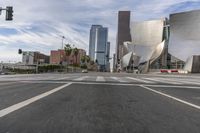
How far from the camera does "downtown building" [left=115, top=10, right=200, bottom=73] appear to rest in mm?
116188

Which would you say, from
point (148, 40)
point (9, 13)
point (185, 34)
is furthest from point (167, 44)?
point (9, 13)

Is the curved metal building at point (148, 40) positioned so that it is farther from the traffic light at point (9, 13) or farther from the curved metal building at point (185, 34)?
the traffic light at point (9, 13)

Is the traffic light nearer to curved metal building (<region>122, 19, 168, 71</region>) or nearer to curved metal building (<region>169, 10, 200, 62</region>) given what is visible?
curved metal building (<region>169, 10, 200, 62</region>)

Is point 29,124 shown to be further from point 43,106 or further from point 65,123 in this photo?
point 43,106

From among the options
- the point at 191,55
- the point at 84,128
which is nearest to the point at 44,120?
the point at 84,128

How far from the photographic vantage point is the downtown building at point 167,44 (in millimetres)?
116188

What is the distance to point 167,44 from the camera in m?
135

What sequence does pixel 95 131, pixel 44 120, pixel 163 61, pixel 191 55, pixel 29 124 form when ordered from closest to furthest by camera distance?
pixel 95 131 < pixel 29 124 < pixel 44 120 < pixel 191 55 < pixel 163 61

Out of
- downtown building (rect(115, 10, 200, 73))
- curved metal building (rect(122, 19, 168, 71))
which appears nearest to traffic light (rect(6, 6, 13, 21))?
downtown building (rect(115, 10, 200, 73))

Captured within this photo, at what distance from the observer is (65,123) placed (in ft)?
22.7

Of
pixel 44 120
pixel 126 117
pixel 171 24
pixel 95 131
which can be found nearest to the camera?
pixel 95 131

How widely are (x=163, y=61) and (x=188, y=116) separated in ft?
445

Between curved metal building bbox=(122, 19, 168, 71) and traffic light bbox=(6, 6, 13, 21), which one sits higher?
curved metal building bbox=(122, 19, 168, 71)

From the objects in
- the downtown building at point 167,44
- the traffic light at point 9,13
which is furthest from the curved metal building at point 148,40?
the traffic light at point 9,13
